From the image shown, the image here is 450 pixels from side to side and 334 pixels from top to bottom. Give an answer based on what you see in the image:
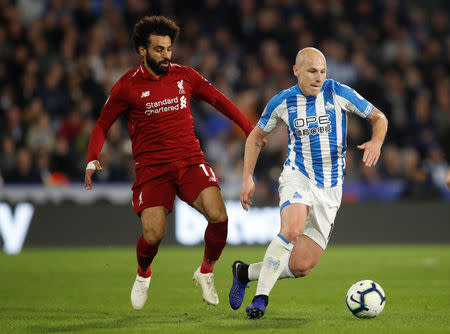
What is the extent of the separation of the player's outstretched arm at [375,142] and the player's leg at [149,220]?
1.84 metres

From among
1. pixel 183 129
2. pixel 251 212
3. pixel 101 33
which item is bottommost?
pixel 251 212

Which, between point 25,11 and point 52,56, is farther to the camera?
point 25,11

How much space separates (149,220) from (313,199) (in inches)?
56.1

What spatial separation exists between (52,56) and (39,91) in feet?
3.69

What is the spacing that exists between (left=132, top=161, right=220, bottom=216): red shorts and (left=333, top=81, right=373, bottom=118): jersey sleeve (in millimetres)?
1325

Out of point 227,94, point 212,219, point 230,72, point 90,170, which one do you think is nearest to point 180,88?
point 90,170

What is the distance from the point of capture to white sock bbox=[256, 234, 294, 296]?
6.10 metres

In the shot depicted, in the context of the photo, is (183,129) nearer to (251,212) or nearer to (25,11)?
(251,212)

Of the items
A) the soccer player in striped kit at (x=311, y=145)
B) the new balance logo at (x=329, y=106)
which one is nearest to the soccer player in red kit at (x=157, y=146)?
the soccer player in striped kit at (x=311, y=145)

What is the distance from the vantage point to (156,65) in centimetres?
704

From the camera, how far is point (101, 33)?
1689 centimetres

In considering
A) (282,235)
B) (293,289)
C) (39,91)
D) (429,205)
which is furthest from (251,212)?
(282,235)

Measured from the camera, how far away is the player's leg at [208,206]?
275 inches

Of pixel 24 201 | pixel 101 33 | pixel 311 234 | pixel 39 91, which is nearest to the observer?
pixel 311 234
